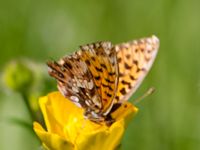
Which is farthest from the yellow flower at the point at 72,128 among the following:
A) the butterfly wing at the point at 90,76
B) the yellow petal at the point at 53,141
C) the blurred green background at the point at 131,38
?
the blurred green background at the point at 131,38

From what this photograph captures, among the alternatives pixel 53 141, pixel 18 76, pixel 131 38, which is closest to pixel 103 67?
pixel 53 141

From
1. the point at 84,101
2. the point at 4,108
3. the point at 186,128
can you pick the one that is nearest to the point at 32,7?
the point at 4,108

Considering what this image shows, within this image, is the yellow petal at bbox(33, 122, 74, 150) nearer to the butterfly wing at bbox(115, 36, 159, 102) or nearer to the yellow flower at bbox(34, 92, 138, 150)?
the yellow flower at bbox(34, 92, 138, 150)

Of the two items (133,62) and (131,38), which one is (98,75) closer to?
(133,62)

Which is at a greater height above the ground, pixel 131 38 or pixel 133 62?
pixel 133 62

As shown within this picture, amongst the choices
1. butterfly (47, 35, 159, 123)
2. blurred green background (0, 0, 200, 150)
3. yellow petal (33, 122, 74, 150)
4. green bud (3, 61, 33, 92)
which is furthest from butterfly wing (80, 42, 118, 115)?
green bud (3, 61, 33, 92)

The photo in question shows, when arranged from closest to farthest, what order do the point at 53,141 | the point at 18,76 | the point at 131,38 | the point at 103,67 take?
1. the point at 53,141
2. the point at 103,67
3. the point at 18,76
4. the point at 131,38

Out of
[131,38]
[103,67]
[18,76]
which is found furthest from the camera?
[131,38]
